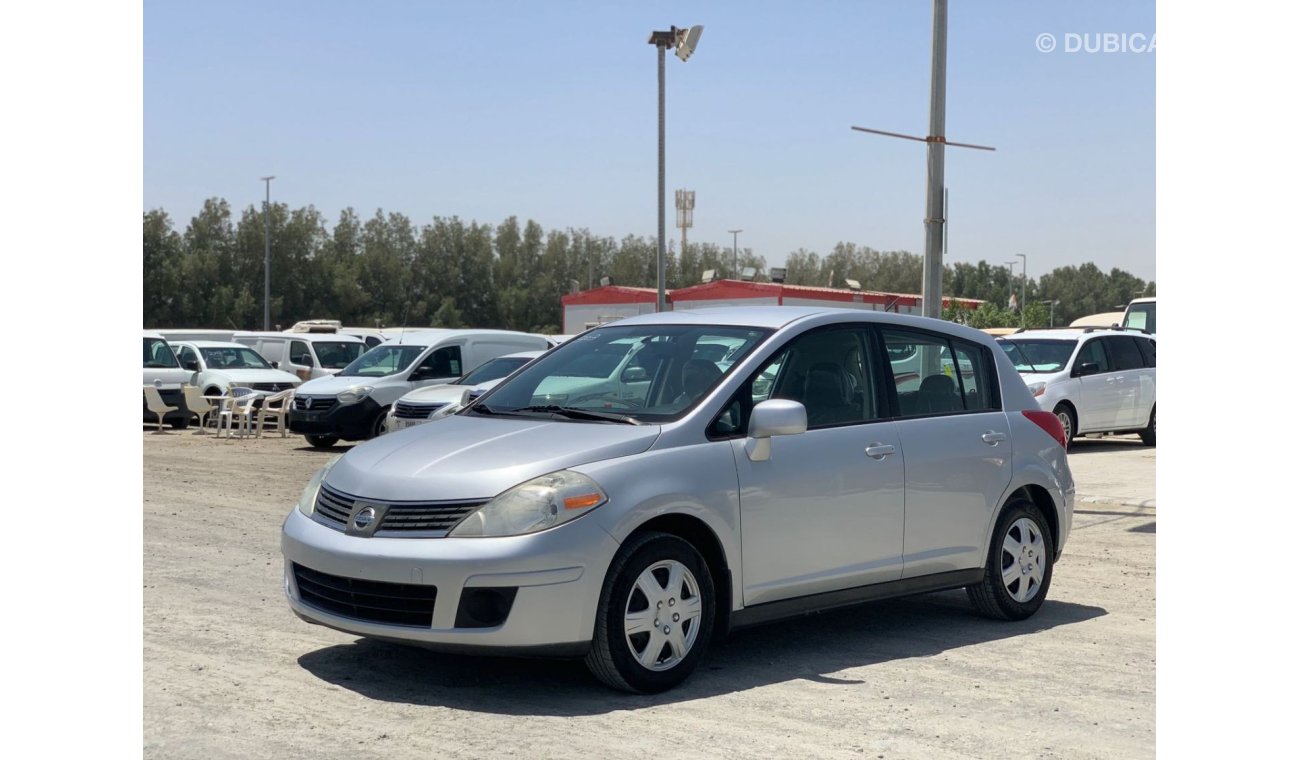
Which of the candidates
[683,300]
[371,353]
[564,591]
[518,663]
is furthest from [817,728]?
[683,300]

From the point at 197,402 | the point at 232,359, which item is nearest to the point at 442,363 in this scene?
the point at 197,402

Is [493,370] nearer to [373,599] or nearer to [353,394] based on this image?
[353,394]

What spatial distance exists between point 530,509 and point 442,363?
1655cm

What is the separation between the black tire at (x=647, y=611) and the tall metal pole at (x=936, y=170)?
31.1ft

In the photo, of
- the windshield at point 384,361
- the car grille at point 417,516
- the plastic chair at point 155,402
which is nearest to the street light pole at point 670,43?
the windshield at point 384,361

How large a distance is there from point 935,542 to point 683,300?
4555 centimetres

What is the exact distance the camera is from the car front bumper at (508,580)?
563 centimetres

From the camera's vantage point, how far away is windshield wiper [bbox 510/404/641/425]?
6402 millimetres

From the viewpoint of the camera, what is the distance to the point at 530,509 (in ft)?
18.8

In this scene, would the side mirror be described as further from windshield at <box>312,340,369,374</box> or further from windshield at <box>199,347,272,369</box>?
windshield at <box>312,340,369,374</box>

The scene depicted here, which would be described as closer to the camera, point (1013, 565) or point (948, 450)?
point (948, 450)

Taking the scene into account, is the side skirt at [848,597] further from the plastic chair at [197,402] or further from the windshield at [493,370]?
the plastic chair at [197,402]

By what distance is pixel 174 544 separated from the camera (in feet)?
33.8

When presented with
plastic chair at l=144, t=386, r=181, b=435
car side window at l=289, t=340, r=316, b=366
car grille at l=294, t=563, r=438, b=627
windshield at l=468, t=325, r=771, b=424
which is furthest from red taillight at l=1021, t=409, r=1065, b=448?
car side window at l=289, t=340, r=316, b=366
